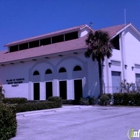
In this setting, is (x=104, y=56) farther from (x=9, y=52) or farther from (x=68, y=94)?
(x=9, y=52)

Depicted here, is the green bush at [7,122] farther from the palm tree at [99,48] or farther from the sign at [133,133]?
the palm tree at [99,48]

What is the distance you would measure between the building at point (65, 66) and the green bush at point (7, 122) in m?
18.1

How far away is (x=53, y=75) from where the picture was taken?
98.6 ft

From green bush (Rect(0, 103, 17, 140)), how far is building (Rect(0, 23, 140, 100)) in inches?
712

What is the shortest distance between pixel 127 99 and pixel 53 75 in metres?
9.62

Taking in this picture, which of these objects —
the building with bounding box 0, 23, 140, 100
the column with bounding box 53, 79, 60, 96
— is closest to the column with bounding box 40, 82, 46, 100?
the building with bounding box 0, 23, 140, 100

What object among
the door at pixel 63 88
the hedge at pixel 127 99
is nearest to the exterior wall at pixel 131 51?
the hedge at pixel 127 99

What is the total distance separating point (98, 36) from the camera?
25609 mm

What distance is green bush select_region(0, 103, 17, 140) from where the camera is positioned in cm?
867

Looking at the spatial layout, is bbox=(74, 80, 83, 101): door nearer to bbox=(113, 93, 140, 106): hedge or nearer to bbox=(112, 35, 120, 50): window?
bbox=(113, 93, 140, 106): hedge

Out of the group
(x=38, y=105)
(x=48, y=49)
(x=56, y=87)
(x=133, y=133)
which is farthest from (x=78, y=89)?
(x=133, y=133)

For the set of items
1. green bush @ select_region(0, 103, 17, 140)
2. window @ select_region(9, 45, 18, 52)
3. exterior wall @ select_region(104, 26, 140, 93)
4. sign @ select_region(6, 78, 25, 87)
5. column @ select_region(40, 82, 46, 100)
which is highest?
window @ select_region(9, 45, 18, 52)

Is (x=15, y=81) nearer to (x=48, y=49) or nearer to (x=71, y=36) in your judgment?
(x=48, y=49)

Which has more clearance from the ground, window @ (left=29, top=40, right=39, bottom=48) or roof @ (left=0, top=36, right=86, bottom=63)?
window @ (left=29, top=40, right=39, bottom=48)
